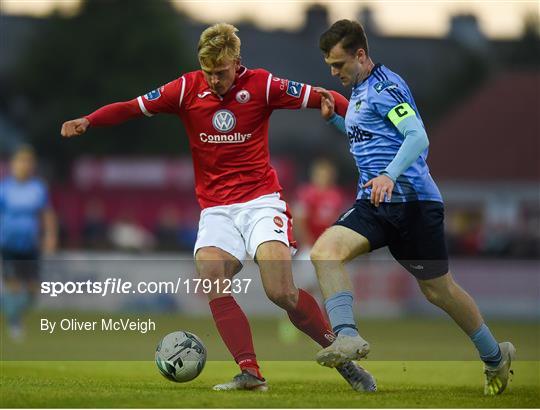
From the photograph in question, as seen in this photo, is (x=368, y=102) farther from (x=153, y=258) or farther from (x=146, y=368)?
(x=153, y=258)

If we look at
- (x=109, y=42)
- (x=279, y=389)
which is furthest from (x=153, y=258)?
(x=109, y=42)

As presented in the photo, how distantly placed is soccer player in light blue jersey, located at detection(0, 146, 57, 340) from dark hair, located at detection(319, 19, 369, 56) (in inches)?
331

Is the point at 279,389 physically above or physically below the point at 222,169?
below

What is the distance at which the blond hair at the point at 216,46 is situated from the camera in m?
9.09

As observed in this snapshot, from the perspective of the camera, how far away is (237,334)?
9.18 metres

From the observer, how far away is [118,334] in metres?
12.9

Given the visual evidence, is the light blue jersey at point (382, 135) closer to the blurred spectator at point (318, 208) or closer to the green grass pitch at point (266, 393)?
the green grass pitch at point (266, 393)

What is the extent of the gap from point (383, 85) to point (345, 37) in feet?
1.37

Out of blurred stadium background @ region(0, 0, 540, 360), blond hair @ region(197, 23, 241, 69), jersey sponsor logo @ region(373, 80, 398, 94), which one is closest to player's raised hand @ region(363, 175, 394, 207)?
jersey sponsor logo @ region(373, 80, 398, 94)

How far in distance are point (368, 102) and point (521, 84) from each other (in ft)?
148

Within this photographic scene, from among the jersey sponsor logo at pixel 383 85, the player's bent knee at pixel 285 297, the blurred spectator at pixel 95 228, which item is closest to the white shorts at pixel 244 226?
the player's bent knee at pixel 285 297

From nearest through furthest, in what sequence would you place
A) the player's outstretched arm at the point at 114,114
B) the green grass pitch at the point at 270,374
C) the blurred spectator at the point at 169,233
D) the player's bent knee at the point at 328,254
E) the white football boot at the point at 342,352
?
1. the white football boot at the point at 342,352
2. the green grass pitch at the point at 270,374
3. the player's bent knee at the point at 328,254
4. the player's outstretched arm at the point at 114,114
5. the blurred spectator at the point at 169,233

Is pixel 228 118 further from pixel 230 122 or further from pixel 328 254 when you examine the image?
pixel 328 254

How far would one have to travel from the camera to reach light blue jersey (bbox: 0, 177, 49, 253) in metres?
16.9
